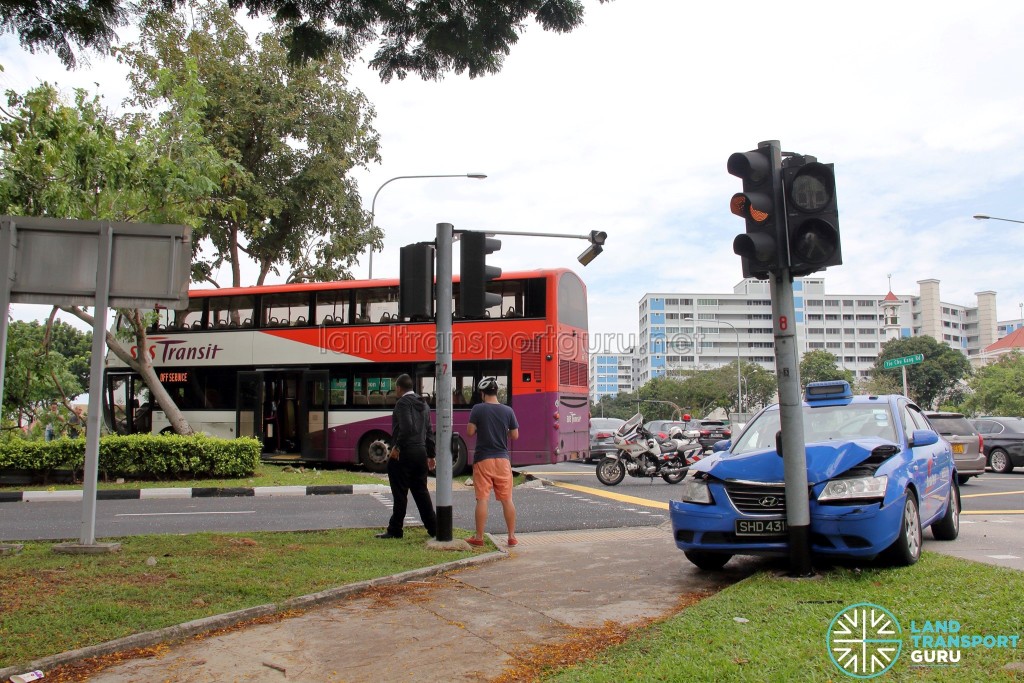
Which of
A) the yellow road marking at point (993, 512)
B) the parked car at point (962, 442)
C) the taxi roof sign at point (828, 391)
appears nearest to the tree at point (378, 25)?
the taxi roof sign at point (828, 391)

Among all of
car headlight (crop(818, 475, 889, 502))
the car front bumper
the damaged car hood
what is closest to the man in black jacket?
the car front bumper

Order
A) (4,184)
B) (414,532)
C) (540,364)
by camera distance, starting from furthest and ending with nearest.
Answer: (540,364), (4,184), (414,532)

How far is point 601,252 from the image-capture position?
56.0ft

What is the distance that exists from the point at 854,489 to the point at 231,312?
615 inches

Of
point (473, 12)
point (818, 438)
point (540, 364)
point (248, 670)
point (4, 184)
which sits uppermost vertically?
point (4, 184)

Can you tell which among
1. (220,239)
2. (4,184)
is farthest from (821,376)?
(4,184)

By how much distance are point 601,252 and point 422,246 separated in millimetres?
9053

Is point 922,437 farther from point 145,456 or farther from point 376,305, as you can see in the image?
point 145,456

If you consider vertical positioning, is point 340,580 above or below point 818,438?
below

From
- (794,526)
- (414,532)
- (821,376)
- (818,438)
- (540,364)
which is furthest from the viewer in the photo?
(821,376)

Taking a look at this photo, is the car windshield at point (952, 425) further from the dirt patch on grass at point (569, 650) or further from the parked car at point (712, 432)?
the dirt patch on grass at point (569, 650)

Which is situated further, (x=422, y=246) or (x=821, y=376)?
(x=821, y=376)

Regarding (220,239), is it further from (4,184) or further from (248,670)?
(248,670)

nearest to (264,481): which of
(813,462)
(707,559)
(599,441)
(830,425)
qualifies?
(707,559)
